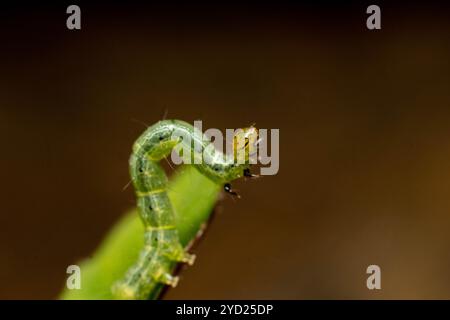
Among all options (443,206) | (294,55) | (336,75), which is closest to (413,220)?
(443,206)

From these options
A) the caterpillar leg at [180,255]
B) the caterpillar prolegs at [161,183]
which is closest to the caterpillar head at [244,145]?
the caterpillar prolegs at [161,183]

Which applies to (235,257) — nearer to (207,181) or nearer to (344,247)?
Answer: (344,247)

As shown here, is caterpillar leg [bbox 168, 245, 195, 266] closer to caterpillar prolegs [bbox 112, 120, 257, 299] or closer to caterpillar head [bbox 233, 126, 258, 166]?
caterpillar prolegs [bbox 112, 120, 257, 299]

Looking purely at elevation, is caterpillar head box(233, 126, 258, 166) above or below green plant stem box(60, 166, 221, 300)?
above

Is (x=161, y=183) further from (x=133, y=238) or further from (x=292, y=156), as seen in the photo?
(x=292, y=156)

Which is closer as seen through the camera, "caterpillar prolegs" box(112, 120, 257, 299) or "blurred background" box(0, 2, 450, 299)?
"caterpillar prolegs" box(112, 120, 257, 299)

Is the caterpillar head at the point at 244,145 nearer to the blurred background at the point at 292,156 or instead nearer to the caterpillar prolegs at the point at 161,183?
the caterpillar prolegs at the point at 161,183

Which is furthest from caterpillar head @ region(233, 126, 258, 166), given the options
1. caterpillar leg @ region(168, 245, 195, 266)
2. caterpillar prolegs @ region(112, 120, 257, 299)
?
caterpillar leg @ region(168, 245, 195, 266)

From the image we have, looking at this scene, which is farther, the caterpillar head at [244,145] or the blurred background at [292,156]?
the blurred background at [292,156]

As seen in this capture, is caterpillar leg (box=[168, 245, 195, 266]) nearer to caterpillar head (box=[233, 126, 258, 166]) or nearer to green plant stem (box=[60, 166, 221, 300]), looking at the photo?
green plant stem (box=[60, 166, 221, 300])

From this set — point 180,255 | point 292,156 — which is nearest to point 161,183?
point 180,255
